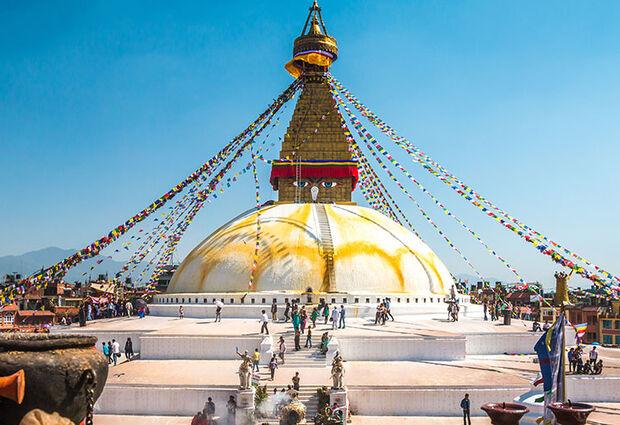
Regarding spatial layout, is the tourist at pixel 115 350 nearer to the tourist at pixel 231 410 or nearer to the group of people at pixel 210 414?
the group of people at pixel 210 414

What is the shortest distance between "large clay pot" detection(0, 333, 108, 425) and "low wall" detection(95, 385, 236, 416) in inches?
374

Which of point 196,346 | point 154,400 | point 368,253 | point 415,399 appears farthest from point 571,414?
point 368,253

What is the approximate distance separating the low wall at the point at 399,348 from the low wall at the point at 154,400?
426 cm

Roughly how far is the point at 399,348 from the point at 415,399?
3.21 metres

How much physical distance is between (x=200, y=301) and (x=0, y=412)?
18.8 meters

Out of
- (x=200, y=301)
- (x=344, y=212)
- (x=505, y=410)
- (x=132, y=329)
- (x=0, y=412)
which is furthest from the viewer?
(x=344, y=212)

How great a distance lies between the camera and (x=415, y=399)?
496 inches

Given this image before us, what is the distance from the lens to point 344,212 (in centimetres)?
2412

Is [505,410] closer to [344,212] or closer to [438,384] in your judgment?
[438,384]

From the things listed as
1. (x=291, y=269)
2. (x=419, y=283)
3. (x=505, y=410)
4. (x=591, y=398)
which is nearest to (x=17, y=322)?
(x=291, y=269)

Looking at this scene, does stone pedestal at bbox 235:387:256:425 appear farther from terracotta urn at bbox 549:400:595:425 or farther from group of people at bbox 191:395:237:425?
terracotta urn at bbox 549:400:595:425

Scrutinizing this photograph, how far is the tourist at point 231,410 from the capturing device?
470 inches

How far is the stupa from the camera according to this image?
2138cm

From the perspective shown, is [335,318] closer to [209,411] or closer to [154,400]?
[209,411]
